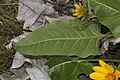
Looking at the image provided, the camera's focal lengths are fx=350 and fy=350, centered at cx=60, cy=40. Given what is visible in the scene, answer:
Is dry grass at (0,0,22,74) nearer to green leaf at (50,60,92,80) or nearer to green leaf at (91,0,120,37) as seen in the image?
green leaf at (50,60,92,80)

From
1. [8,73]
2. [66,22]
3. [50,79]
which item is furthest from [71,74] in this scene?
[8,73]

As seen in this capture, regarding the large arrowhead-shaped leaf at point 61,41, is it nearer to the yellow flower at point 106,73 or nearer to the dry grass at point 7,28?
the yellow flower at point 106,73

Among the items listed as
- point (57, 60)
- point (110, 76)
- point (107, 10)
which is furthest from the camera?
point (57, 60)

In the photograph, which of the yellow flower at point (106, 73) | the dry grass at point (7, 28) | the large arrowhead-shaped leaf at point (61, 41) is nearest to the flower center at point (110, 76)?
the yellow flower at point (106, 73)

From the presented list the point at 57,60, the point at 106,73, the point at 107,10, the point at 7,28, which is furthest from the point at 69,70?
the point at 7,28

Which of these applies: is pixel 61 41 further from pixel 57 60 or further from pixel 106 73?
pixel 106 73

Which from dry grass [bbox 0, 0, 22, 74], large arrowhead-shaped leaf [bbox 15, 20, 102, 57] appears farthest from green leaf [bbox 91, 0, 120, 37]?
dry grass [bbox 0, 0, 22, 74]
